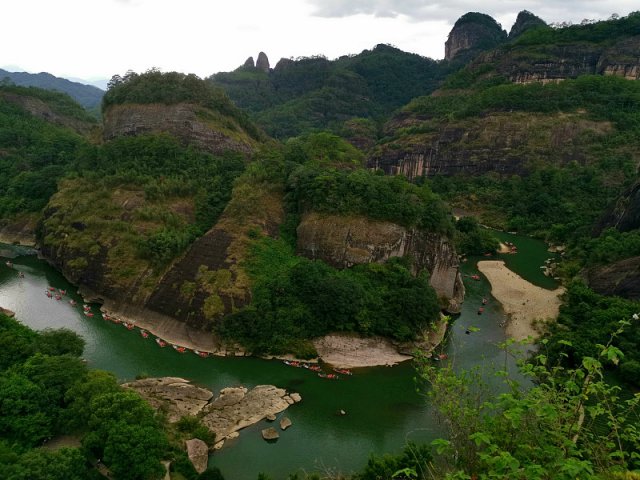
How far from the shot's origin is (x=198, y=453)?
19906 millimetres

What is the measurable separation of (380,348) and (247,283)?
953 centimetres

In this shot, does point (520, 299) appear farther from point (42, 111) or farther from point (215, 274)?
point (42, 111)

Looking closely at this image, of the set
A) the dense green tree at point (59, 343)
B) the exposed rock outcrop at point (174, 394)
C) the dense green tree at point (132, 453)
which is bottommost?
the exposed rock outcrop at point (174, 394)

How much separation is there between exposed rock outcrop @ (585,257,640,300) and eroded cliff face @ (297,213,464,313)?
11801mm

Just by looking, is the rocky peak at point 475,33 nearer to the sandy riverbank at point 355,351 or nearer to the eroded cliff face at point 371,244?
the eroded cliff face at point 371,244

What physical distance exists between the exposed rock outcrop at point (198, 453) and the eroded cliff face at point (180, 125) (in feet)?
113

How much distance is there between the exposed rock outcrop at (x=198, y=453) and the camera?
1950 cm

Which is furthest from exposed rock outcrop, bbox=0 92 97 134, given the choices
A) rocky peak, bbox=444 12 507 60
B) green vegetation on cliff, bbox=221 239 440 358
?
rocky peak, bbox=444 12 507 60

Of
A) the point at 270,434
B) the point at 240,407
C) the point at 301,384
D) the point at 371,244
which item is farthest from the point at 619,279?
the point at 240,407

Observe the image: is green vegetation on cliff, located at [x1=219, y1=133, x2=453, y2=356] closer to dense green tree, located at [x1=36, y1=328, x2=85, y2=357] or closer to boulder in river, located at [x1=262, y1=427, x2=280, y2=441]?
boulder in river, located at [x1=262, y1=427, x2=280, y2=441]

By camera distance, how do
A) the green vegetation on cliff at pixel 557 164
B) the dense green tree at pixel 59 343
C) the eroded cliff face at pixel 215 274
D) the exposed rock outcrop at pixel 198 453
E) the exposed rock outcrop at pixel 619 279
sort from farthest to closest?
the green vegetation on cliff at pixel 557 164, the exposed rock outcrop at pixel 619 279, the eroded cliff face at pixel 215 274, the dense green tree at pixel 59 343, the exposed rock outcrop at pixel 198 453

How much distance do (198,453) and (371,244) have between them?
17.7m

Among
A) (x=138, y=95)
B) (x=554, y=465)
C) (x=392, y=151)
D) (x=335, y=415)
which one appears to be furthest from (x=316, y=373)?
(x=392, y=151)

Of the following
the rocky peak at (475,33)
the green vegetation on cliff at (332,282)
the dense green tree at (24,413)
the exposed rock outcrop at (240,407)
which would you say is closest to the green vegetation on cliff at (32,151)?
the green vegetation on cliff at (332,282)
